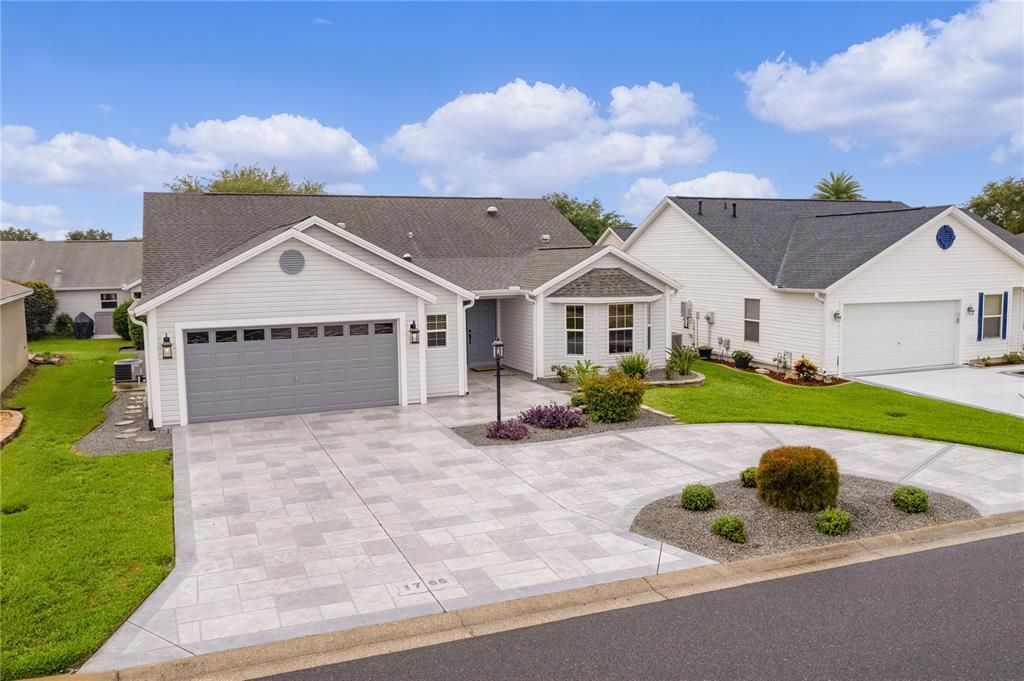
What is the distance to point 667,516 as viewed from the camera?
10023 millimetres

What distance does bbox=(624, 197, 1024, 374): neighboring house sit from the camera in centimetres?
2153

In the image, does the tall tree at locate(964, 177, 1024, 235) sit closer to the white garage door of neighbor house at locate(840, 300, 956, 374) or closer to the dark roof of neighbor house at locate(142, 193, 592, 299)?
→ the white garage door of neighbor house at locate(840, 300, 956, 374)

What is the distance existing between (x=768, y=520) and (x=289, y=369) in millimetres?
11198

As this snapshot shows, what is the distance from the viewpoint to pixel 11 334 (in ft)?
75.0

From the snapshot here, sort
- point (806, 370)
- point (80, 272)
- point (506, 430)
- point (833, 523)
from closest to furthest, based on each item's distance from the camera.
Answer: point (833, 523) → point (506, 430) → point (806, 370) → point (80, 272)

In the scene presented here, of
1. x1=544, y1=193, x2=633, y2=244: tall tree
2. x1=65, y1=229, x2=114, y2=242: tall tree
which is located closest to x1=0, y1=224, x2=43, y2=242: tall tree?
x1=65, y1=229, x2=114, y2=242: tall tree

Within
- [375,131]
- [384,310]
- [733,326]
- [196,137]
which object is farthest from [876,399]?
[196,137]

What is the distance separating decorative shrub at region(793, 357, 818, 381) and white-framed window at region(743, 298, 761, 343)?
9.33 ft

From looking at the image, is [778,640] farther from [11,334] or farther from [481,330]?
[11,334]

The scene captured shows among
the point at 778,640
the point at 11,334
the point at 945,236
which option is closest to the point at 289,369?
the point at 11,334

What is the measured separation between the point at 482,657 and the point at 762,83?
2040cm

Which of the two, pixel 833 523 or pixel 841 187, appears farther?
pixel 841 187

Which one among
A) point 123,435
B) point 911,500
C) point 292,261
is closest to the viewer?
point 911,500

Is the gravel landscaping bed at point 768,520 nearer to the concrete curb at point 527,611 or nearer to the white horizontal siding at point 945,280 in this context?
the concrete curb at point 527,611
